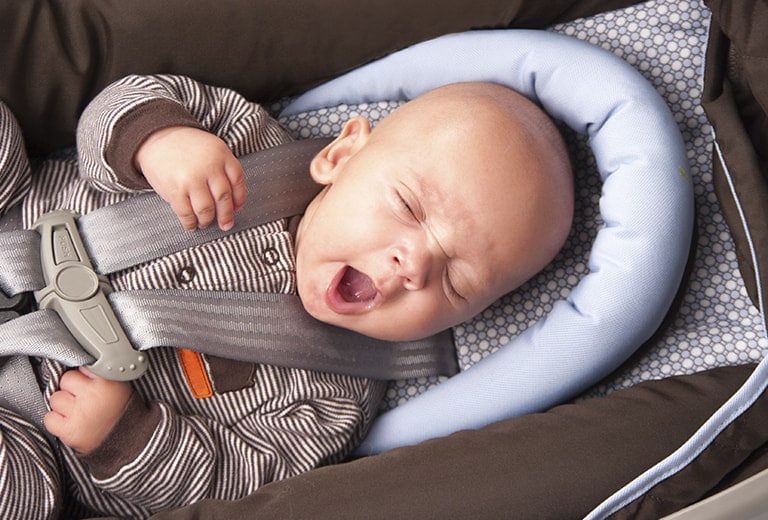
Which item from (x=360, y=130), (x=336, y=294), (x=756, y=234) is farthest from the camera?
(x=360, y=130)

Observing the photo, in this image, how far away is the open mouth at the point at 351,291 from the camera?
117 cm

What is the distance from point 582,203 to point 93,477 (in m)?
0.84

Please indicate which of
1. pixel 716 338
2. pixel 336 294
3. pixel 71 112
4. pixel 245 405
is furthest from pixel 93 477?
pixel 716 338

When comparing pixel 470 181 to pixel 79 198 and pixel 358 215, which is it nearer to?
pixel 358 215

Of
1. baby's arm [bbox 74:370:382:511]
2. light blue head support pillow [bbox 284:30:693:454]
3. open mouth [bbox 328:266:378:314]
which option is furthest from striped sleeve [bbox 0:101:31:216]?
light blue head support pillow [bbox 284:30:693:454]

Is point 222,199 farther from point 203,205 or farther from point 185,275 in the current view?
point 185,275

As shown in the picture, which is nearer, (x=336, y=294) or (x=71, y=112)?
(x=336, y=294)

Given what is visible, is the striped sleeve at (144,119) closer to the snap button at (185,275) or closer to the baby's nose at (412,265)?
the snap button at (185,275)

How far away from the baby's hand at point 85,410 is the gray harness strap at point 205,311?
0.02 meters

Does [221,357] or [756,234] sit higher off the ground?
[756,234]

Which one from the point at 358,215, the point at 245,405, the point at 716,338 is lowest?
the point at 245,405

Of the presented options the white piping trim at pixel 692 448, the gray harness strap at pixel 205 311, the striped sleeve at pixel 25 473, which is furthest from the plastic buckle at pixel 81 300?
the white piping trim at pixel 692 448

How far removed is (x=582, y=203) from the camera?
1335 millimetres

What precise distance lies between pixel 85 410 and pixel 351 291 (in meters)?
0.40
